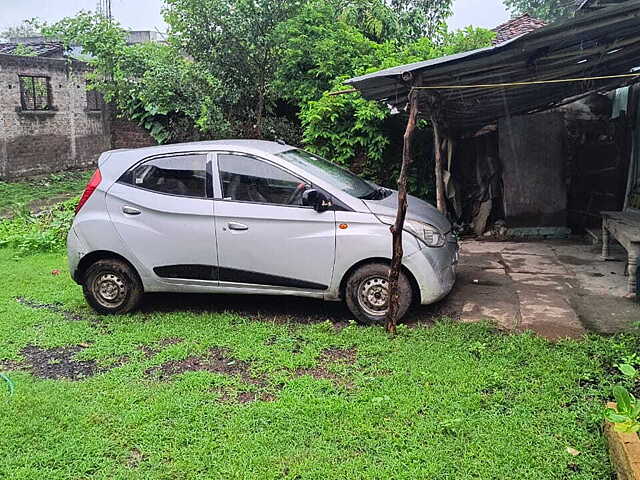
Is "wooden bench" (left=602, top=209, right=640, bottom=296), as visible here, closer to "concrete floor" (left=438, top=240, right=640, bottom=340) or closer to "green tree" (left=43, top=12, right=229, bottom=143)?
"concrete floor" (left=438, top=240, right=640, bottom=340)

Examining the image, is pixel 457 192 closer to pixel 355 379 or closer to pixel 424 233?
pixel 424 233

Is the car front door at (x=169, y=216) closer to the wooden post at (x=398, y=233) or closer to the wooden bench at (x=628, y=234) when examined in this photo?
the wooden post at (x=398, y=233)

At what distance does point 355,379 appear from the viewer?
14.5ft

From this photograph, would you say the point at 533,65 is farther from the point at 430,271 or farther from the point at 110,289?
the point at 110,289

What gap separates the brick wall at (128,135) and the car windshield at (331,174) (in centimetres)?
597

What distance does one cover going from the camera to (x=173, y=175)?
5945 millimetres

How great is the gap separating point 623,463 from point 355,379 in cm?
191

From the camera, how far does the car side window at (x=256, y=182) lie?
18.7ft

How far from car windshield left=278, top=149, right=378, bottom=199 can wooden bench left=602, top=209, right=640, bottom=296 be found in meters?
2.62

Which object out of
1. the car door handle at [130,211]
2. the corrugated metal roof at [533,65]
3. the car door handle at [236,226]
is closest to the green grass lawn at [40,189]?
the car door handle at [130,211]

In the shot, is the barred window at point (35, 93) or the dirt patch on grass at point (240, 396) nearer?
the dirt patch on grass at point (240, 396)

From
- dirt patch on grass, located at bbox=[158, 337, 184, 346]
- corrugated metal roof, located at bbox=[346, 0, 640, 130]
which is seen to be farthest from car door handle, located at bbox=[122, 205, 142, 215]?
corrugated metal roof, located at bbox=[346, 0, 640, 130]

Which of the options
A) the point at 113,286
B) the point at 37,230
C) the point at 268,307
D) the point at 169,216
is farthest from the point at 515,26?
the point at 113,286

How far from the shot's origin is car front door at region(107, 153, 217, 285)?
579 cm
